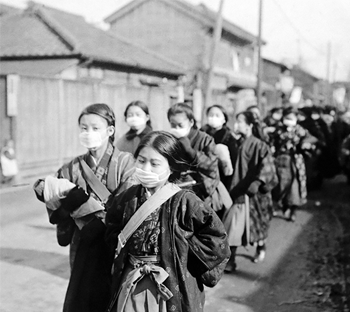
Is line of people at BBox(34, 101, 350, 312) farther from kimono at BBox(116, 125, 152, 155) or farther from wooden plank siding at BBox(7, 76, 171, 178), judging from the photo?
wooden plank siding at BBox(7, 76, 171, 178)

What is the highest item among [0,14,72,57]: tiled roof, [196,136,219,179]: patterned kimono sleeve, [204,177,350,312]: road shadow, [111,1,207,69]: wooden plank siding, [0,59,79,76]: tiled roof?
[111,1,207,69]: wooden plank siding

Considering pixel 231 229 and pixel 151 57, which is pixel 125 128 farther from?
pixel 231 229

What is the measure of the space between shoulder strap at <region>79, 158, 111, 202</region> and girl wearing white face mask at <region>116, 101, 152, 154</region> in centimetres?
197

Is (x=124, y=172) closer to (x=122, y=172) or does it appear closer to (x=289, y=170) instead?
(x=122, y=172)

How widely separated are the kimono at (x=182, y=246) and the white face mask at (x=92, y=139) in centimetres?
75

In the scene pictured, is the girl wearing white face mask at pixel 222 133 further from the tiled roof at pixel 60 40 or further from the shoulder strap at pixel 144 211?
the tiled roof at pixel 60 40

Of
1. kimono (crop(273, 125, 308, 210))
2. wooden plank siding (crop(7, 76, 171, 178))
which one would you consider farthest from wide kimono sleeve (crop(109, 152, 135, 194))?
wooden plank siding (crop(7, 76, 171, 178))

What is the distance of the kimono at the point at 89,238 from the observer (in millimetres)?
3121

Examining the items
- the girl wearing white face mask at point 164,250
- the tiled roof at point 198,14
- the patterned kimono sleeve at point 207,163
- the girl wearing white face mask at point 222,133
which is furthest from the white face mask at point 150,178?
the tiled roof at point 198,14

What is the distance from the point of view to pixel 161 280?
2641mm

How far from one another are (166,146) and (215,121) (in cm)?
351

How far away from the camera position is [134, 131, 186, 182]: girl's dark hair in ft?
9.28

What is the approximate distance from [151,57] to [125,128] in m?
7.85

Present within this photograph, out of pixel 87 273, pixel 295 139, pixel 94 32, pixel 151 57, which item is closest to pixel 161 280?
pixel 87 273
